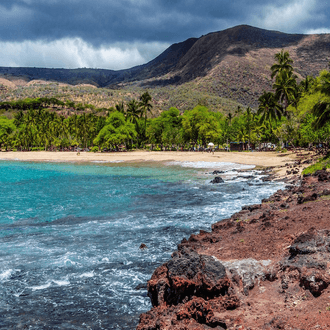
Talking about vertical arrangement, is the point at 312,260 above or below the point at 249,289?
above

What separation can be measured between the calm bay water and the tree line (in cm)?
2025

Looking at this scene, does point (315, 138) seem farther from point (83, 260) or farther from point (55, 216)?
point (83, 260)

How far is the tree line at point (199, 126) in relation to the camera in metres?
42.1

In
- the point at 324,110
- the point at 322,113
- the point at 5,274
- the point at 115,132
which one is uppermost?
the point at 324,110

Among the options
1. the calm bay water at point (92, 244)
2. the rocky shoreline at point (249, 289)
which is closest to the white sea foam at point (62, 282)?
the calm bay water at point (92, 244)

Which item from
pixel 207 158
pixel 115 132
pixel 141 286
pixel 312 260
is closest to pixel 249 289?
pixel 312 260

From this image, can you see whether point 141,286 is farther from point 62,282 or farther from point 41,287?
point 41,287

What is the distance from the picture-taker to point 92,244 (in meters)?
11.9

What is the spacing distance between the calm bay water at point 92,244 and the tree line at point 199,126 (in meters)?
20.3

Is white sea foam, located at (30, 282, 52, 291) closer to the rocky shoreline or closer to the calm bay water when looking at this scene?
the calm bay water

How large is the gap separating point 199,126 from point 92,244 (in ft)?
207

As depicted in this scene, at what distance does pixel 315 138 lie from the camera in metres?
36.9

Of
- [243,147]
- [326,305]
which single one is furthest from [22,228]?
[243,147]

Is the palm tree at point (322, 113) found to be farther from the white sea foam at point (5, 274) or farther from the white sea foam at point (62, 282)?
the white sea foam at point (5, 274)
